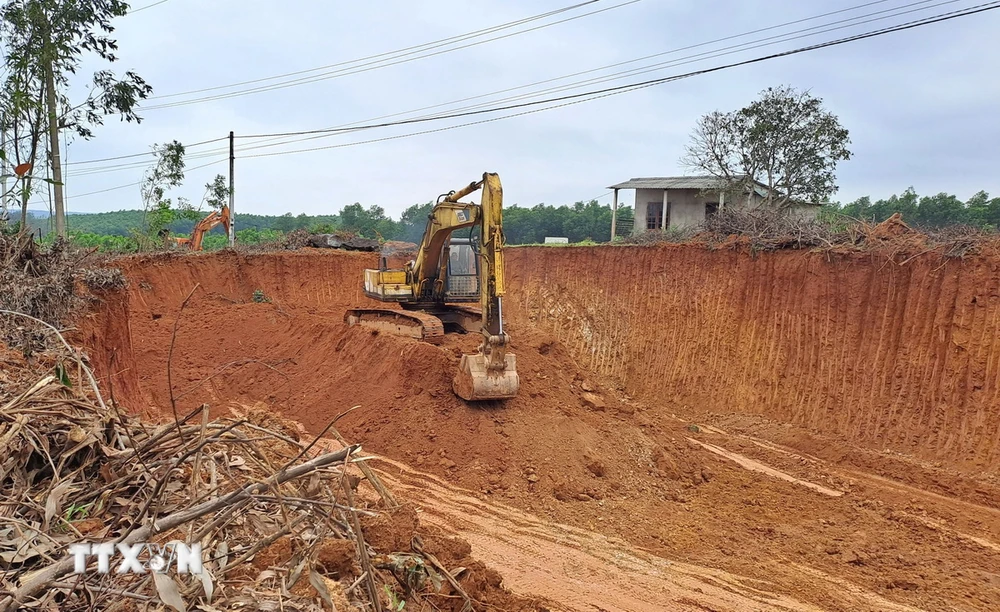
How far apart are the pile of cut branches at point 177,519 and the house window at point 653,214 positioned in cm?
2801

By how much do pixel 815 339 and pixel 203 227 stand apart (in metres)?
22.3

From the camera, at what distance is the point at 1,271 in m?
6.22

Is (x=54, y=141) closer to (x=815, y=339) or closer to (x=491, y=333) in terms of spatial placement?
(x=491, y=333)

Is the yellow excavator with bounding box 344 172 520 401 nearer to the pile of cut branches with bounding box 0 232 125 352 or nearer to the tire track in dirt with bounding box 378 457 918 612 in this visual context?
the tire track in dirt with bounding box 378 457 918 612

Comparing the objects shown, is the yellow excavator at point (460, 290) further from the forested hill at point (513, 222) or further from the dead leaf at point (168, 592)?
the forested hill at point (513, 222)

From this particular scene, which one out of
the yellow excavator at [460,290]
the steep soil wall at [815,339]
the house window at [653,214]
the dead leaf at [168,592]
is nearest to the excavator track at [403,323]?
the yellow excavator at [460,290]

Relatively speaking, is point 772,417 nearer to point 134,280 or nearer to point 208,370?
point 208,370

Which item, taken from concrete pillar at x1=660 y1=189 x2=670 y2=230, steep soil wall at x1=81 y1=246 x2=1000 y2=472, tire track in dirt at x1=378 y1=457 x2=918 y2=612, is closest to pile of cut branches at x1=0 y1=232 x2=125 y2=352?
steep soil wall at x1=81 y1=246 x2=1000 y2=472

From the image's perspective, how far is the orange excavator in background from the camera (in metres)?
24.6

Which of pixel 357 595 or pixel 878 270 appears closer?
pixel 357 595

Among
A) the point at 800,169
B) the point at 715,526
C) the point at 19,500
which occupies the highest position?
the point at 800,169

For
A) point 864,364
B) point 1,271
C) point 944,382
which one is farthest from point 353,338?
point 944,382

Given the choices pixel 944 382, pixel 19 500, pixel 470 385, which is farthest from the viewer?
pixel 944 382

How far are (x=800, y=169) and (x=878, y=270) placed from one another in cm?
1274
